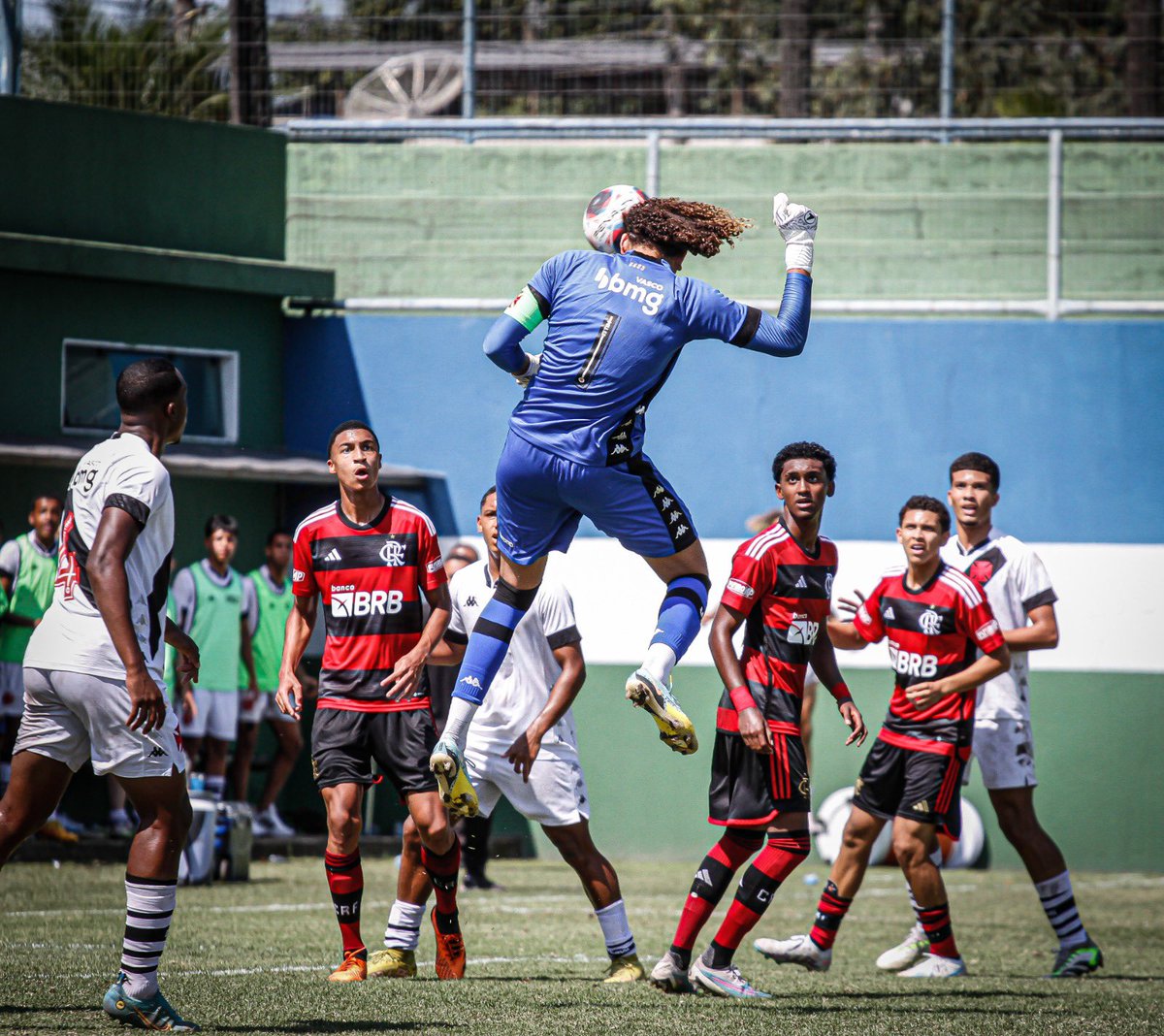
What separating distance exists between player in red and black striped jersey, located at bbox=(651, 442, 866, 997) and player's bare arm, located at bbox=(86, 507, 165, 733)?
2.71m

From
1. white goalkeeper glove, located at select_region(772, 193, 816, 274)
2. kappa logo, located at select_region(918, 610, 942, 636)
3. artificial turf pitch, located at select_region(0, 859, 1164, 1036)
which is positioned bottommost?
artificial turf pitch, located at select_region(0, 859, 1164, 1036)

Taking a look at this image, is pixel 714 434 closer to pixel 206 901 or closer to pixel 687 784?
pixel 687 784

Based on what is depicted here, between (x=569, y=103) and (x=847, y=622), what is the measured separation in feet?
35.1

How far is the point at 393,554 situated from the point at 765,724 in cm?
196

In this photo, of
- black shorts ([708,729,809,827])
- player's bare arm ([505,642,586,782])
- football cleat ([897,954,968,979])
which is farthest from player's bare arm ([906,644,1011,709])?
player's bare arm ([505,642,586,782])

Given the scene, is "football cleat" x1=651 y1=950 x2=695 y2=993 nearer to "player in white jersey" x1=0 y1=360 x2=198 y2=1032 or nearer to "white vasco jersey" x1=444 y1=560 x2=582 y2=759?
"white vasco jersey" x1=444 y1=560 x2=582 y2=759

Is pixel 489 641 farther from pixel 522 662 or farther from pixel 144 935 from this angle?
pixel 522 662

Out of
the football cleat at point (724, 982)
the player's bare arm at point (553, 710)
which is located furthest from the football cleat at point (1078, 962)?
the player's bare arm at point (553, 710)

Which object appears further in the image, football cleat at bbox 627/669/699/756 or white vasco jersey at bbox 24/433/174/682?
football cleat at bbox 627/669/699/756

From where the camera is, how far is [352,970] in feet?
27.5

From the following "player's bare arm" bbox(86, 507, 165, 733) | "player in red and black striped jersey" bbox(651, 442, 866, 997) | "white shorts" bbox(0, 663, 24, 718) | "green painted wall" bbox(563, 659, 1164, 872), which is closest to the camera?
"player's bare arm" bbox(86, 507, 165, 733)

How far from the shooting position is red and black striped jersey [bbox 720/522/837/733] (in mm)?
8461

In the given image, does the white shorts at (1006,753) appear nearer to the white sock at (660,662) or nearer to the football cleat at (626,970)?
the football cleat at (626,970)

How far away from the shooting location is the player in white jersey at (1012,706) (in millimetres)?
9500
